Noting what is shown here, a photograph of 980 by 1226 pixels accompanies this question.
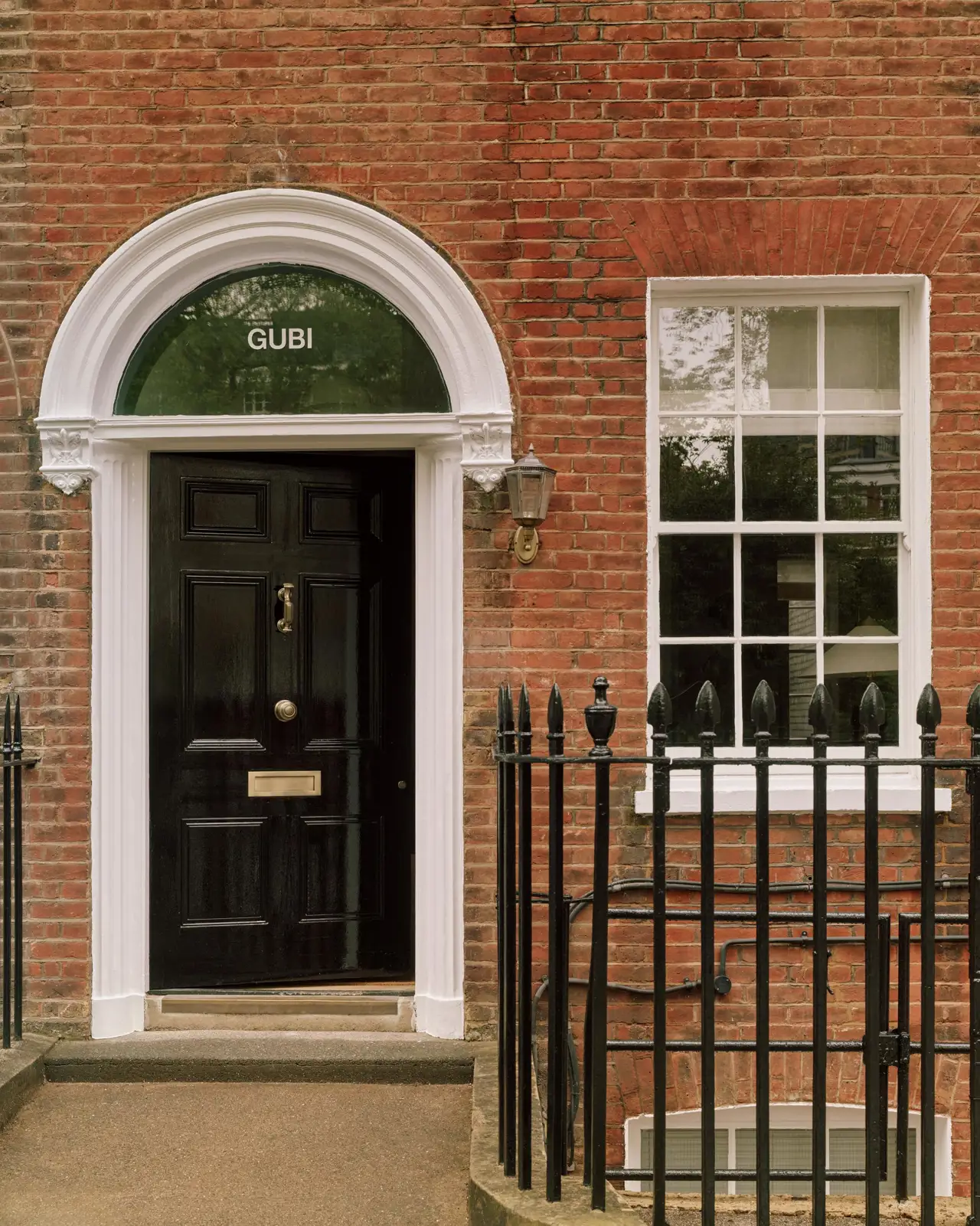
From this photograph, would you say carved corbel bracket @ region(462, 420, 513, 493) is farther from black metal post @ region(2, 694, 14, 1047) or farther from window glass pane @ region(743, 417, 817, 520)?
black metal post @ region(2, 694, 14, 1047)

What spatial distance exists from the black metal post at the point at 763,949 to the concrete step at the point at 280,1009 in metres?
2.37

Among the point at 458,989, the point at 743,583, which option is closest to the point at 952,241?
the point at 743,583

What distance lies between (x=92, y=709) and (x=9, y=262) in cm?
194

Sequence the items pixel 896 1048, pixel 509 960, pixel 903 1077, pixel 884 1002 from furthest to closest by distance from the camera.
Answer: pixel 884 1002 → pixel 896 1048 → pixel 903 1077 → pixel 509 960

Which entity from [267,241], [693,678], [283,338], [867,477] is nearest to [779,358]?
[867,477]

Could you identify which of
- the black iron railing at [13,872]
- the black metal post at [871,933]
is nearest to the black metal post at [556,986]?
the black metal post at [871,933]

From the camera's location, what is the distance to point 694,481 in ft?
17.0

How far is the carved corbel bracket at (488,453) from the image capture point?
495cm

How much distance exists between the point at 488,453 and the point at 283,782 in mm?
1709

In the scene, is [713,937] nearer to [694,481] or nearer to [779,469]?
[694,481]

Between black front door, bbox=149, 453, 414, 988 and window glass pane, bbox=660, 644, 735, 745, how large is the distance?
1170mm

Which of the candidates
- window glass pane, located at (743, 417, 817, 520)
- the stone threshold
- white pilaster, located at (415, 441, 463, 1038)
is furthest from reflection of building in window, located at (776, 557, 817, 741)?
the stone threshold

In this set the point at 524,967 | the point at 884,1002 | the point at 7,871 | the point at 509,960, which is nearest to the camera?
the point at 524,967

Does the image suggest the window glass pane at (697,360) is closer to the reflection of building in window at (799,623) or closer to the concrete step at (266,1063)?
the reflection of building in window at (799,623)
